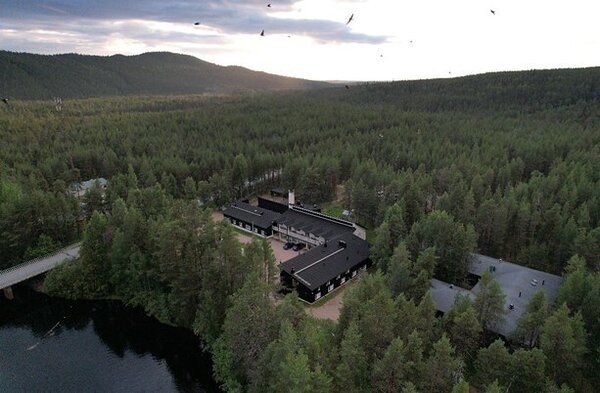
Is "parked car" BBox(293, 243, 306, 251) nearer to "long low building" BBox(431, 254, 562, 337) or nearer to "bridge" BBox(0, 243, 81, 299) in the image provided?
"long low building" BBox(431, 254, 562, 337)

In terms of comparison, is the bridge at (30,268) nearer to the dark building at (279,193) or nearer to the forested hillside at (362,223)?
the forested hillside at (362,223)

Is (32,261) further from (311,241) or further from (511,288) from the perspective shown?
(511,288)

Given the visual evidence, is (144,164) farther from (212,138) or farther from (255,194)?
(212,138)

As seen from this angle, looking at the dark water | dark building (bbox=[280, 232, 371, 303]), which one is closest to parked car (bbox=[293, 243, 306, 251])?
dark building (bbox=[280, 232, 371, 303])

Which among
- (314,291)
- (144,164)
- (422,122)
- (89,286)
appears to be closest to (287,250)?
(314,291)

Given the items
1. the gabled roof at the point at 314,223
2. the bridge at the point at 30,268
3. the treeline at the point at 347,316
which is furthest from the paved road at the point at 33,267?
the gabled roof at the point at 314,223
